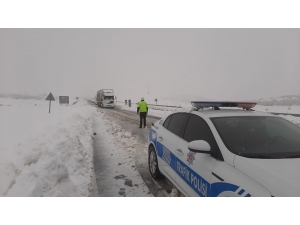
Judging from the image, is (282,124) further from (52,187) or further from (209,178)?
(52,187)

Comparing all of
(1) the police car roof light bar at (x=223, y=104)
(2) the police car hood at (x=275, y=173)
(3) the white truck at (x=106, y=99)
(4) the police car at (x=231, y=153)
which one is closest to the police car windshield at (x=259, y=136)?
(4) the police car at (x=231, y=153)

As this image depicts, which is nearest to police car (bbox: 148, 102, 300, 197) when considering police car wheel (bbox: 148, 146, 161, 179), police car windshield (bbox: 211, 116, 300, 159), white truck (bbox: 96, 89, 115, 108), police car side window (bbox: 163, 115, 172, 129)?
police car windshield (bbox: 211, 116, 300, 159)

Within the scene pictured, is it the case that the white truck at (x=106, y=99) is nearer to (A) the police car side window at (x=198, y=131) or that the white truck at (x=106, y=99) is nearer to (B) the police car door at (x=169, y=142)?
(B) the police car door at (x=169, y=142)

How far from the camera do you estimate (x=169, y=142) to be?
3.27m

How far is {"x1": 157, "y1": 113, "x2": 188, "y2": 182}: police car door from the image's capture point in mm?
3106

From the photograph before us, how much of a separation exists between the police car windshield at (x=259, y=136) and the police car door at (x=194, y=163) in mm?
220

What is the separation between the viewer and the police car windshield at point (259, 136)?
216 centimetres

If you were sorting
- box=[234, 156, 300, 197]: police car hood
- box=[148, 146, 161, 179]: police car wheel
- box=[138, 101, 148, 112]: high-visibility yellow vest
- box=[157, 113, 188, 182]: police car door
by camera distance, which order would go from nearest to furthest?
box=[234, 156, 300, 197]: police car hood → box=[157, 113, 188, 182]: police car door → box=[148, 146, 161, 179]: police car wheel → box=[138, 101, 148, 112]: high-visibility yellow vest

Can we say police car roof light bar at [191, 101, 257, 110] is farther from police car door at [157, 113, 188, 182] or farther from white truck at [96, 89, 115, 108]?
white truck at [96, 89, 115, 108]

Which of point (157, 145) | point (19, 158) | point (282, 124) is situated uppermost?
point (282, 124)

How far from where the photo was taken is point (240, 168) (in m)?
1.89

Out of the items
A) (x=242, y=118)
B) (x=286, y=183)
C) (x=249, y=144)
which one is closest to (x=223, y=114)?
(x=242, y=118)

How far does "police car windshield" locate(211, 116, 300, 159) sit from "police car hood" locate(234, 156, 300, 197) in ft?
0.40

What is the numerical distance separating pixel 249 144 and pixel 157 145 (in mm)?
1867
